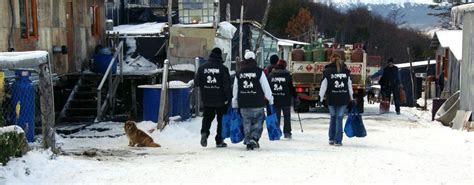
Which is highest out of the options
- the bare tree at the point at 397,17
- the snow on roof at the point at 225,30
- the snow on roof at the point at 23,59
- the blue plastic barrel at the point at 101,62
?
the bare tree at the point at 397,17

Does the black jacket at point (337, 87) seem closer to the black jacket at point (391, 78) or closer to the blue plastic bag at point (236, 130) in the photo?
the blue plastic bag at point (236, 130)

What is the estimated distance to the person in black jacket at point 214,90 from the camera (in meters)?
10.6

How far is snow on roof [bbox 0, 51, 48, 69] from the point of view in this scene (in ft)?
29.6

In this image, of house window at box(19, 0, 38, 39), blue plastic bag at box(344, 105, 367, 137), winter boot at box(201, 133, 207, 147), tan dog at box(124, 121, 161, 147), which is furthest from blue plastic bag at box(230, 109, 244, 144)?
house window at box(19, 0, 38, 39)

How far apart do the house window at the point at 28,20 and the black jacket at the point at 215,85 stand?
19.7 ft

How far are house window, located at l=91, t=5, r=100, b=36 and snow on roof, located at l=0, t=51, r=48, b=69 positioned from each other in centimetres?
1181

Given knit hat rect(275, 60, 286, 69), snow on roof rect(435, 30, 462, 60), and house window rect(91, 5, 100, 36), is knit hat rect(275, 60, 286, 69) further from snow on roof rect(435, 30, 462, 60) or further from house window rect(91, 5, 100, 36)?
snow on roof rect(435, 30, 462, 60)

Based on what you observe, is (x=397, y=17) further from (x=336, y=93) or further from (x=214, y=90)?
(x=214, y=90)

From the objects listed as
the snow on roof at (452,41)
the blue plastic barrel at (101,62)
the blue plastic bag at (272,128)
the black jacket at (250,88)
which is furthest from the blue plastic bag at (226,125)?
the snow on roof at (452,41)

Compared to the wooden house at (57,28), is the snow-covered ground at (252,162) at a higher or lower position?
lower

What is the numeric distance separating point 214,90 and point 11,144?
3.73 metres

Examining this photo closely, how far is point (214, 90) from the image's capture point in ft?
34.8

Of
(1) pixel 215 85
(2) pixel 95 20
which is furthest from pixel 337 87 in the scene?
(2) pixel 95 20

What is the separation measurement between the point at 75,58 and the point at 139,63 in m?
2.88
